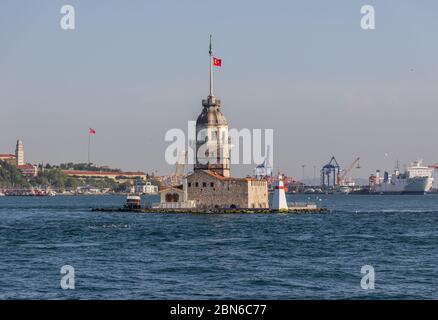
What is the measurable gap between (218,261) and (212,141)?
74524mm

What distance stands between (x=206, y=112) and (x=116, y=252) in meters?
70.6

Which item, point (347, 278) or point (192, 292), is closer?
point (192, 292)

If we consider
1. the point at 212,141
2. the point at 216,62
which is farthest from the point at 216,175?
the point at 216,62

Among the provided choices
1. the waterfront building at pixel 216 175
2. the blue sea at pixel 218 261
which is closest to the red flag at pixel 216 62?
the waterfront building at pixel 216 175

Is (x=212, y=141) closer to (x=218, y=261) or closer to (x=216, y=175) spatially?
(x=216, y=175)

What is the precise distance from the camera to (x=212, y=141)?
131m

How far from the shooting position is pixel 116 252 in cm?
6344

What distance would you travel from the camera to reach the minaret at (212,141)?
131125 millimetres

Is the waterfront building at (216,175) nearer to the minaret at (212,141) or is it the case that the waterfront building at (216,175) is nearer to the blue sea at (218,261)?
the minaret at (212,141)

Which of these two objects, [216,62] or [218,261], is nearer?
[218,261]

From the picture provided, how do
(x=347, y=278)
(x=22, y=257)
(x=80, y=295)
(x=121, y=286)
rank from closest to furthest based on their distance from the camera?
1. (x=80, y=295)
2. (x=121, y=286)
3. (x=347, y=278)
4. (x=22, y=257)
